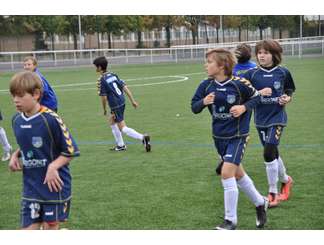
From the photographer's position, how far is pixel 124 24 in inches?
2378

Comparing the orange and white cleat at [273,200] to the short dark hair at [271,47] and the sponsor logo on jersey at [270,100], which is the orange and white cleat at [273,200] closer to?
the sponsor logo on jersey at [270,100]

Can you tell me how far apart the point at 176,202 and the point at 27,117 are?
9.92 feet

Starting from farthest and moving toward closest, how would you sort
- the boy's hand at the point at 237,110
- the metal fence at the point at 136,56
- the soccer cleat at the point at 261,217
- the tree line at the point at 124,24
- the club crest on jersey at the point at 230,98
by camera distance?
the tree line at the point at 124,24 → the metal fence at the point at 136,56 → the soccer cleat at the point at 261,217 → the club crest on jersey at the point at 230,98 → the boy's hand at the point at 237,110

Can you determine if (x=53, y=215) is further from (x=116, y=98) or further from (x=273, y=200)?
(x=116, y=98)

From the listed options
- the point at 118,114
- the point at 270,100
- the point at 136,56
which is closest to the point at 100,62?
the point at 118,114

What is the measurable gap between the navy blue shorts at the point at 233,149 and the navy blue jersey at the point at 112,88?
5355mm

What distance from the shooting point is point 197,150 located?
1088cm

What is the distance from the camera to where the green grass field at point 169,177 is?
6.34 metres

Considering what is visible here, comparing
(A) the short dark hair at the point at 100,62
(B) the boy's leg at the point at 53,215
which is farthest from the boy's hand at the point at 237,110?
(A) the short dark hair at the point at 100,62

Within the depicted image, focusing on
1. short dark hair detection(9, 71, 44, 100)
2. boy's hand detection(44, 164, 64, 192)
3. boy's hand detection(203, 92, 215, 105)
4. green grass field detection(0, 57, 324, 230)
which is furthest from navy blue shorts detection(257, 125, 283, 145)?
short dark hair detection(9, 71, 44, 100)

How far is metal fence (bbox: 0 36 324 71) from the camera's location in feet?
154

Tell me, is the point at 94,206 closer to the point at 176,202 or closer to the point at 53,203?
the point at 176,202

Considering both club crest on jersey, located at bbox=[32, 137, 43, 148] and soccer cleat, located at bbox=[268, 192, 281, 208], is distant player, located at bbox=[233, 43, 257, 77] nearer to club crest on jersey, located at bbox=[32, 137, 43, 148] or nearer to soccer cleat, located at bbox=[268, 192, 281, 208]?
soccer cleat, located at bbox=[268, 192, 281, 208]

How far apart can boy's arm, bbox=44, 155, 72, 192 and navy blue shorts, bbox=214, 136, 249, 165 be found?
6.09 ft
